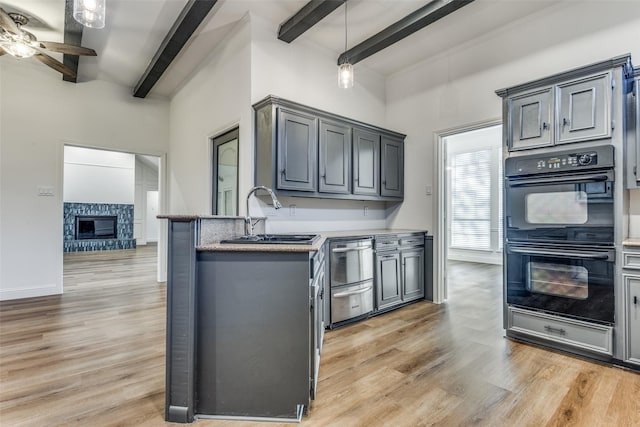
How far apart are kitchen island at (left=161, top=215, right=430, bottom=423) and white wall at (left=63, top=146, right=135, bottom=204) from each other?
8.74 metres

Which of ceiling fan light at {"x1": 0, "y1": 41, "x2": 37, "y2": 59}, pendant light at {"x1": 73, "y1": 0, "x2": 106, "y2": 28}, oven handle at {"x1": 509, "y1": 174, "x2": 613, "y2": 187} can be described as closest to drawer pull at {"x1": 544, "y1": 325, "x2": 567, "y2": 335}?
oven handle at {"x1": 509, "y1": 174, "x2": 613, "y2": 187}

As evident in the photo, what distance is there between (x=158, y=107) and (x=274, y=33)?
3.11m

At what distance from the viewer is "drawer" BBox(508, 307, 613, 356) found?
7.80ft

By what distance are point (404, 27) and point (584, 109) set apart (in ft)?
6.21

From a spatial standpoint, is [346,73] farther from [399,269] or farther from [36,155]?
[36,155]

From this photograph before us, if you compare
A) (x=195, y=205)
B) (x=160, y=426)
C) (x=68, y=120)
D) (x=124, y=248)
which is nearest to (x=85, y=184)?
(x=124, y=248)

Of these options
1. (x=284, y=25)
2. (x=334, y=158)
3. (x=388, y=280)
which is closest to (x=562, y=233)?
(x=388, y=280)

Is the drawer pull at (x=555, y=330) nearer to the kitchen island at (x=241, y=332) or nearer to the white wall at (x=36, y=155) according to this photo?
the kitchen island at (x=241, y=332)

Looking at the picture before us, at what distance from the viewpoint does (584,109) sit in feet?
8.14

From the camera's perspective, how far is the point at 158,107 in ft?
18.0

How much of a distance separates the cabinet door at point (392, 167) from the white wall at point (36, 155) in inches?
172

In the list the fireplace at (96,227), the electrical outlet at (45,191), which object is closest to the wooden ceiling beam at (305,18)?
the electrical outlet at (45,191)

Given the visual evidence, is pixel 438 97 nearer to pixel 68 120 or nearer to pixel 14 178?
pixel 68 120

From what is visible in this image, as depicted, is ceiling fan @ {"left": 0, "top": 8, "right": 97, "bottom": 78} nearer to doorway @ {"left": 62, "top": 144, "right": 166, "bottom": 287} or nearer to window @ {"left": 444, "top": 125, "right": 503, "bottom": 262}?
doorway @ {"left": 62, "top": 144, "right": 166, "bottom": 287}
